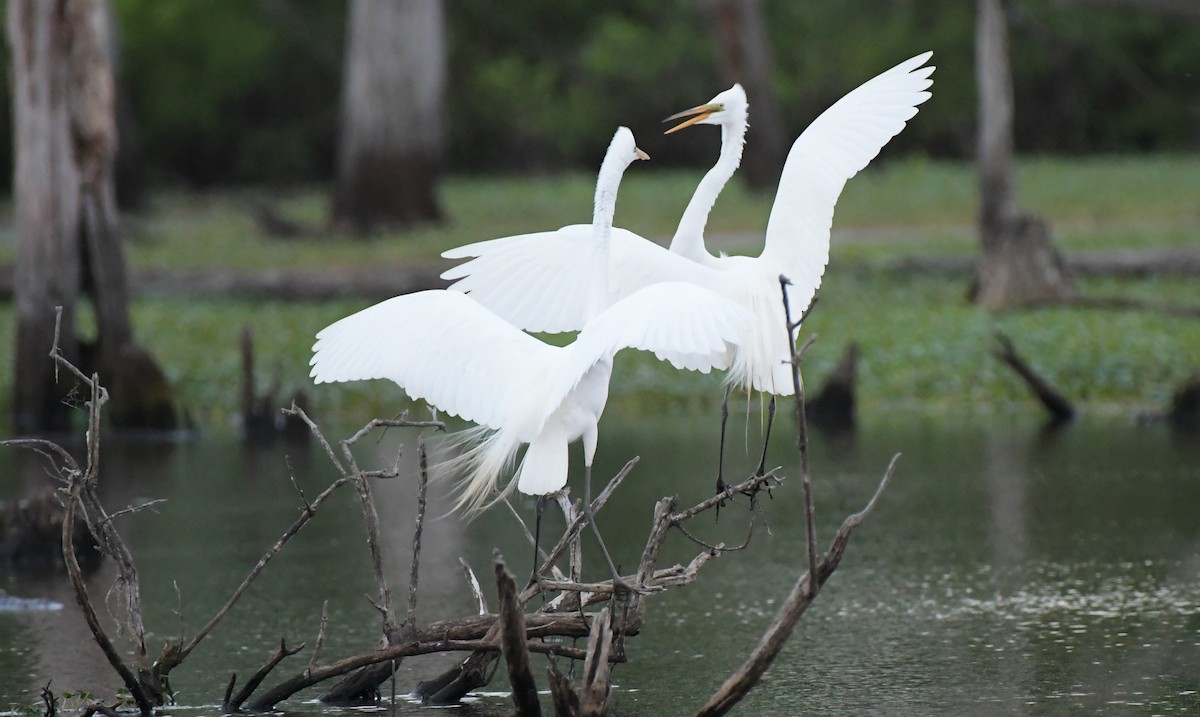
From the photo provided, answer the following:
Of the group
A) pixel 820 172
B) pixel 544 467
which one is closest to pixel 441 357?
pixel 544 467

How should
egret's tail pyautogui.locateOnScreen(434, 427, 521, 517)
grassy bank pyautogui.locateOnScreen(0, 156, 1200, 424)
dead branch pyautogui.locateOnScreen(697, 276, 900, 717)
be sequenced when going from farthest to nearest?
grassy bank pyautogui.locateOnScreen(0, 156, 1200, 424) → egret's tail pyautogui.locateOnScreen(434, 427, 521, 517) → dead branch pyautogui.locateOnScreen(697, 276, 900, 717)

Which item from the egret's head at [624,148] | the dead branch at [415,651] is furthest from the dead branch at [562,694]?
the egret's head at [624,148]

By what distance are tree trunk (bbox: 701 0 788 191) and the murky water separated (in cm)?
1199

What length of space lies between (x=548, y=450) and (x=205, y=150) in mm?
26543

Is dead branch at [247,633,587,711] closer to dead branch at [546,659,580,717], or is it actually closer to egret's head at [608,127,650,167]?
dead branch at [546,659,580,717]

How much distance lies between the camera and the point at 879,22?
3008cm

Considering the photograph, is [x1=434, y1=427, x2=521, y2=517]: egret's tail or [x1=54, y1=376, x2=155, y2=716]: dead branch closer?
[x1=54, y1=376, x2=155, y2=716]: dead branch

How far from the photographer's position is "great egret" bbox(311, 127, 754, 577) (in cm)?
580

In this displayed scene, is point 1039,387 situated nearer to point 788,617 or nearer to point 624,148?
point 624,148

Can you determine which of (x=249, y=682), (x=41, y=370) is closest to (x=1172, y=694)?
(x=249, y=682)

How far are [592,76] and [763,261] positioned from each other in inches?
910

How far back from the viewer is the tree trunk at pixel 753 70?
23828 millimetres

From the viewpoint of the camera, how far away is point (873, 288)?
16812 mm

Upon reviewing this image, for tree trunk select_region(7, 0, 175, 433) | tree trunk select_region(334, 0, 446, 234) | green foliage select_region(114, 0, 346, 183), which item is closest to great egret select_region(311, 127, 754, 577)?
tree trunk select_region(7, 0, 175, 433)
